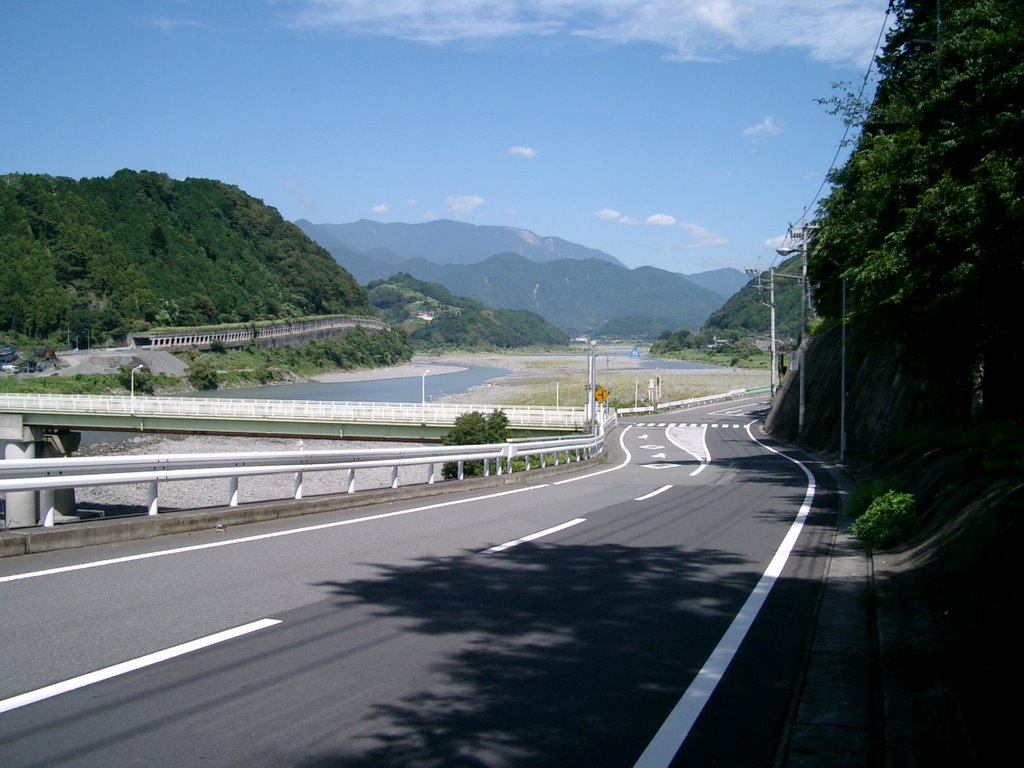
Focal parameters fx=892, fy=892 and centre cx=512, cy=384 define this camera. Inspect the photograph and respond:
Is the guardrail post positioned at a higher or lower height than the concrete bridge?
higher

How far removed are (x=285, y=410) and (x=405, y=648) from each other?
139ft

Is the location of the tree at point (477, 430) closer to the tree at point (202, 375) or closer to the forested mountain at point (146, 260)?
the tree at point (202, 375)

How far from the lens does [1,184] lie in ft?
389

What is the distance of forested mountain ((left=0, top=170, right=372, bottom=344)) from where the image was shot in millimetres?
101188

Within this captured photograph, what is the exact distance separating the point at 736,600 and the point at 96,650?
519cm

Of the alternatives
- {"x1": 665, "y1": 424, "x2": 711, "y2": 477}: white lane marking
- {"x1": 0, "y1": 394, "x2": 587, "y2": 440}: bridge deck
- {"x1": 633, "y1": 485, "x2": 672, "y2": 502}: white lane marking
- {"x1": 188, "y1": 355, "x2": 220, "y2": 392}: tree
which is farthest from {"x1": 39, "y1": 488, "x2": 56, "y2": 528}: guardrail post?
{"x1": 188, "y1": 355, "x2": 220, "y2": 392}: tree

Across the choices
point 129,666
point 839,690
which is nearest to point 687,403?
point 839,690

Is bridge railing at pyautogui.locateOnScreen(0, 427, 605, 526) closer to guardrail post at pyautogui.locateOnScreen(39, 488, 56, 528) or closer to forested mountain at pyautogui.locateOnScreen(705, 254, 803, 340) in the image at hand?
guardrail post at pyautogui.locateOnScreen(39, 488, 56, 528)

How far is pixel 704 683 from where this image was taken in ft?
18.2

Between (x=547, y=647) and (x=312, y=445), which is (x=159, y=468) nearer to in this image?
(x=547, y=647)

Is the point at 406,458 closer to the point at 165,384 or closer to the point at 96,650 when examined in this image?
the point at 96,650

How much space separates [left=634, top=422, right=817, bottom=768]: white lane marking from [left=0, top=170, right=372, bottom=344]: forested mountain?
100690mm

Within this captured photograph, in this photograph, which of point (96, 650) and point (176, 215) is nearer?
point (96, 650)

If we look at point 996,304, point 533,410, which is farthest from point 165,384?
point 996,304
